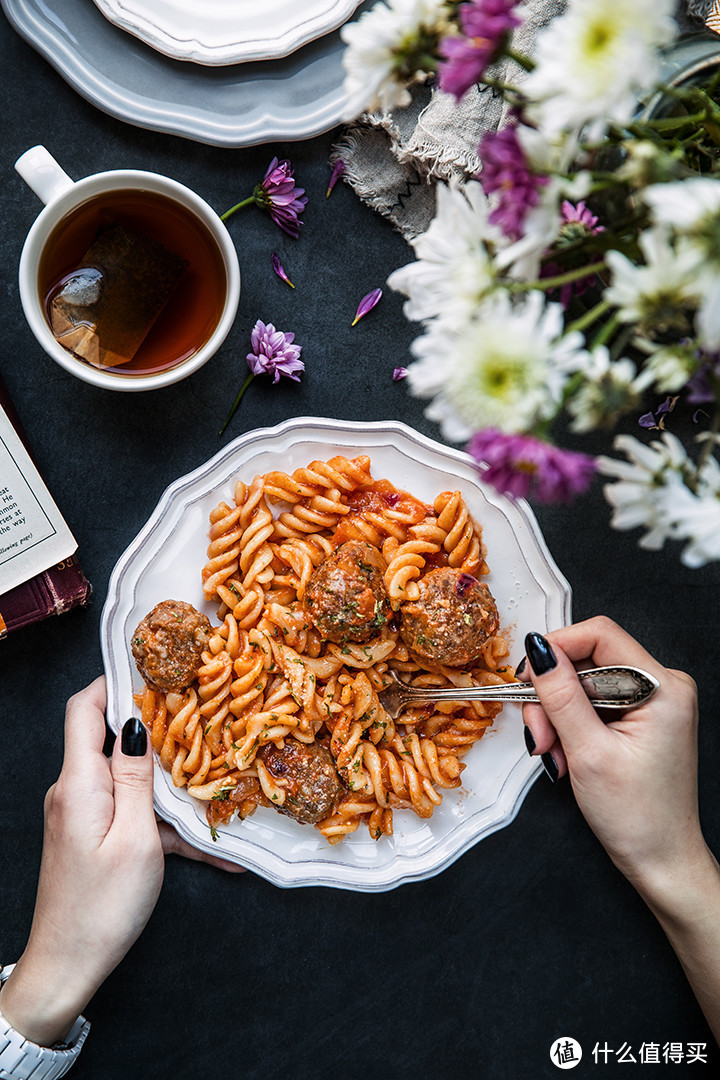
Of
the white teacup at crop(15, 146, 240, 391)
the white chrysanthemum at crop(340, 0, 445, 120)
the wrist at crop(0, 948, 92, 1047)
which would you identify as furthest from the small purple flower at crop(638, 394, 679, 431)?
the wrist at crop(0, 948, 92, 1047)

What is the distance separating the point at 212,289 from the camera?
2.21 m

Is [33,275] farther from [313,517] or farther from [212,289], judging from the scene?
[313,517]

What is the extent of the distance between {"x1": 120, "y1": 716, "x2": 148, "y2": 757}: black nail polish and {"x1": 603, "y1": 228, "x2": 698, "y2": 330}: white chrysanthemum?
1634 millimetres

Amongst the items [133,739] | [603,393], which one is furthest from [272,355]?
[603,393]

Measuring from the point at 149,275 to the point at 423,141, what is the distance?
2.73 feet

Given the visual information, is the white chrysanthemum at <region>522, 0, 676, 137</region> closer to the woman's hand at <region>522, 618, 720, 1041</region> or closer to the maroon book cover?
the woman's hand at <region>522, 618, 720, 1041</region>

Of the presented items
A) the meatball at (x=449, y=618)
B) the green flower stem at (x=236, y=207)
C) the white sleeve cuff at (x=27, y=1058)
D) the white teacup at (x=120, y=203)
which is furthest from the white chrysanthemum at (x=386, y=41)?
the white sleeve cuff at (x=27, y=1058)

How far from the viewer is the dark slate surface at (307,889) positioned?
2.38 m

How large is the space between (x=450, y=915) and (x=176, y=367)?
187cm

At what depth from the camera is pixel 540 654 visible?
1.97 m

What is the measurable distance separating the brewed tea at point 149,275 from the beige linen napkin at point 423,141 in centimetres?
51

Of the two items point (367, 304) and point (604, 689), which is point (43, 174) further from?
point (604, 689)

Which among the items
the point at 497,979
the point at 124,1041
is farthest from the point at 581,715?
the point at 124,1041

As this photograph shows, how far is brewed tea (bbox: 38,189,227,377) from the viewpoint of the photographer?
6.98ft
